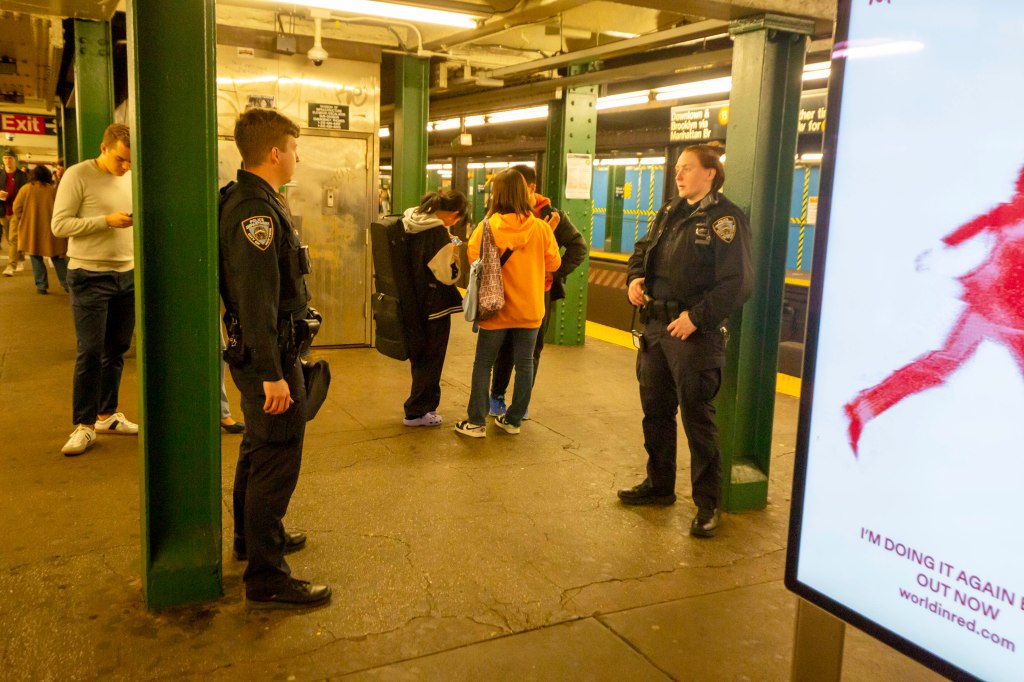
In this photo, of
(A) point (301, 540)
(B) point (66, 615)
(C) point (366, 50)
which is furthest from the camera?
(C) point (366, 50)

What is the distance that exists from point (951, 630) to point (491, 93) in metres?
8.86

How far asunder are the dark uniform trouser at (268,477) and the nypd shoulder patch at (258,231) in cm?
46

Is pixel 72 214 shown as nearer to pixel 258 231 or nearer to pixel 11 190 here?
pixel 258 231

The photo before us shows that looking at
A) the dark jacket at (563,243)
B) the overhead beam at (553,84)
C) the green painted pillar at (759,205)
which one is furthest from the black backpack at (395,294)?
the overhead beam at (553,84)

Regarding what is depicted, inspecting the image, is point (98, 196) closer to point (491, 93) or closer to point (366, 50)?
point (366, 50)

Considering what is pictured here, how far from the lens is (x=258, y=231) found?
273 centimetres

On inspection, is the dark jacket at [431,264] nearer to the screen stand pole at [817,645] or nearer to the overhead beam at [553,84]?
the overhead beam at [553,84]

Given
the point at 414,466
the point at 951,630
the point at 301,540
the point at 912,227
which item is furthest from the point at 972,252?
the point at 414,466

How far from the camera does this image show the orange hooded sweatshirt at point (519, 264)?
4.88 metres

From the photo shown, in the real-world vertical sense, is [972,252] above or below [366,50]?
below

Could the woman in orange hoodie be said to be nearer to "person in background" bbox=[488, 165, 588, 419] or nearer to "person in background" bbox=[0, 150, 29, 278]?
"person in background" bbox=[488, 165, 588, 419]

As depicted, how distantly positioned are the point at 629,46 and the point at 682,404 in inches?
148

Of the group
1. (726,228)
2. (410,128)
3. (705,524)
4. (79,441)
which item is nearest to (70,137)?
(410,128)

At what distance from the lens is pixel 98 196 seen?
4.50 metres
